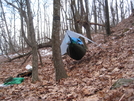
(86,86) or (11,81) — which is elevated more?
(86,86)

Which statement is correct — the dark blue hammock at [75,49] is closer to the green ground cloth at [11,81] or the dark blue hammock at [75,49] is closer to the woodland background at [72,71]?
the woodland background at [72,71]

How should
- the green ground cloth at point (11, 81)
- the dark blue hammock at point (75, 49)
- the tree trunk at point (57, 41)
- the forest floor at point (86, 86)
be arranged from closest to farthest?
the forest floor at point (86, 86), the tree trunk at point (57, 41), the green ground cloth at point (11, 81), the dark blue hammock at point (75, 49)

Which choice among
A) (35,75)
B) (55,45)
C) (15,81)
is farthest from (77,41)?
(15,81)

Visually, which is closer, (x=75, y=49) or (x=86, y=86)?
(x=86, y=86)

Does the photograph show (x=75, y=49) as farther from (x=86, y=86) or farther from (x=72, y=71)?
(x=86, y=86)

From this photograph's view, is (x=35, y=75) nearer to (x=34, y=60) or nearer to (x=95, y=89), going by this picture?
(x=34, y=60)

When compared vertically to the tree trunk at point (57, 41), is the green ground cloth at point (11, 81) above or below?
below

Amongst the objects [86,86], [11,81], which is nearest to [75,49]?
[86,86]

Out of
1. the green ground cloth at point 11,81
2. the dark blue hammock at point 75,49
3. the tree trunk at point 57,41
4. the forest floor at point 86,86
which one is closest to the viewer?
the forest floor at point 86,86

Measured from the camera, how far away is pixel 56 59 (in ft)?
14.3

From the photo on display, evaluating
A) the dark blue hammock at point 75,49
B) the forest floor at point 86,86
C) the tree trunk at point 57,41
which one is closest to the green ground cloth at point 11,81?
the forest floor at point 86,86

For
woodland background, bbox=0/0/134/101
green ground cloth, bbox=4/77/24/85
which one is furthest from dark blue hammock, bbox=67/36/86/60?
green ground cloth, bbox=4/77/24/85

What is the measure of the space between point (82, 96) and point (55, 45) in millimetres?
2101

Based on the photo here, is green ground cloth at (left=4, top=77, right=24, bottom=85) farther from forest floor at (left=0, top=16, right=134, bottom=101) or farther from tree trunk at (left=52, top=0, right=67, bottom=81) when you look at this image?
tree trunk at (left=52, top=0, right=67, bottom=81)
